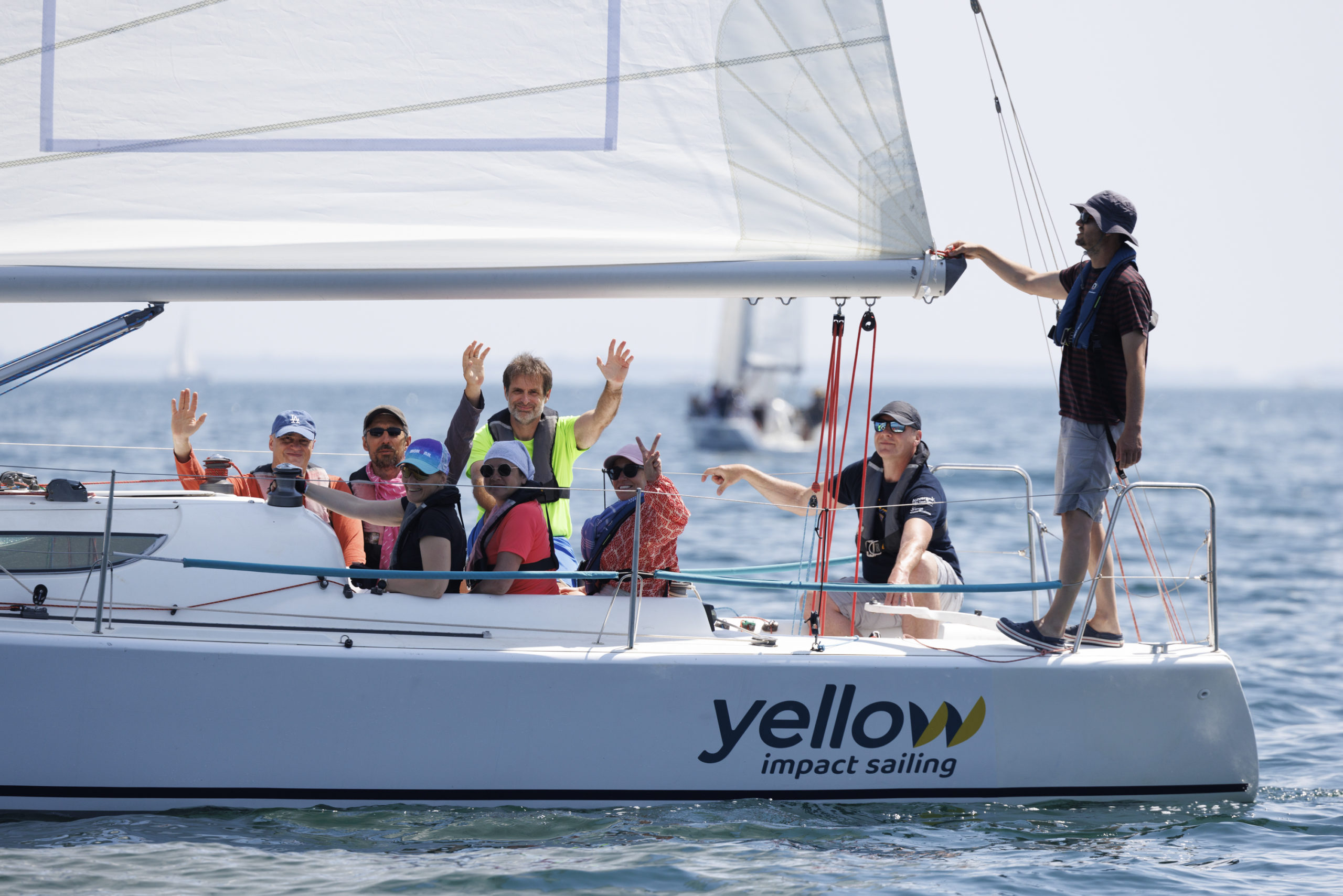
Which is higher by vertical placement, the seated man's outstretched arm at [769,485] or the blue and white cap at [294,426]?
the blue and white cap at [294,426]

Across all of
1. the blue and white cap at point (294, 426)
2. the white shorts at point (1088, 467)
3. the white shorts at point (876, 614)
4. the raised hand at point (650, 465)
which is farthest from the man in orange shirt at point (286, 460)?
the white shorts at point (1088, 467)

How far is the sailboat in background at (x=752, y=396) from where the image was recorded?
3434cm

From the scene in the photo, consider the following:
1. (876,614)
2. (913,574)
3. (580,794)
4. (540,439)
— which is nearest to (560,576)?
(580,794)

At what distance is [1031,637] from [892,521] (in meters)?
0.75

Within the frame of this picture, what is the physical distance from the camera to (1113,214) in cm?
420

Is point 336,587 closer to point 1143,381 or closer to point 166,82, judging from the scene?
point 166,82

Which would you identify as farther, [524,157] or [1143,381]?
[524,157]

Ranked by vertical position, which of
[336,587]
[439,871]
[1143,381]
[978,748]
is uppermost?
[1143,381]

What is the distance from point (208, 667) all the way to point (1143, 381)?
3.13m

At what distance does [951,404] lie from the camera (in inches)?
3396

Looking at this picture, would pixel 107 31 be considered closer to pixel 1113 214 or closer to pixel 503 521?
pixel 503 521

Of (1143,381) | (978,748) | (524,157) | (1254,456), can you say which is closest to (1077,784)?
(978,748)

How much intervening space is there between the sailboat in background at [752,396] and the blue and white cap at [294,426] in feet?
95.5

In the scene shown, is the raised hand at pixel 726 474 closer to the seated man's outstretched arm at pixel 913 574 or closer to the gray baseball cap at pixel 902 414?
the gray baseball cap at pixel 902 414
